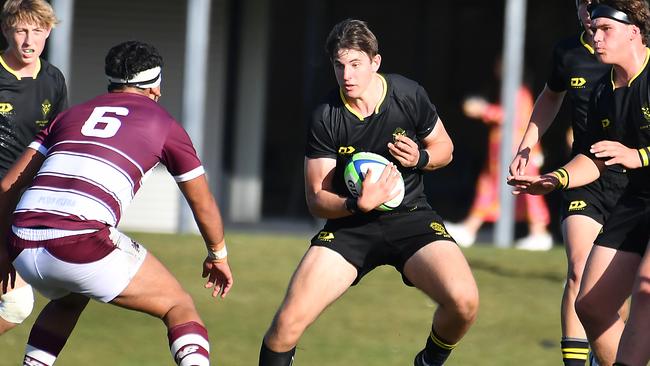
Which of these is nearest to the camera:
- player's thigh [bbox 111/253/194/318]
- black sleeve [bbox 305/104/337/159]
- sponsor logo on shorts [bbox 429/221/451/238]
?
player's thigh [bbox 111/253/194/318]

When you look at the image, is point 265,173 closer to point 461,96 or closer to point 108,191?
point 461,96

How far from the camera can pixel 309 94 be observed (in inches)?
677

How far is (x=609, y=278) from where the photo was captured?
5992mm

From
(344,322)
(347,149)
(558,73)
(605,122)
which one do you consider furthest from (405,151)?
(344,322)

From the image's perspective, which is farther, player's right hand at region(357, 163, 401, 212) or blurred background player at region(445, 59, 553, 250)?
blurred background player at region(445, 59, 553, 250)

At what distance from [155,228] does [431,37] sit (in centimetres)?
506

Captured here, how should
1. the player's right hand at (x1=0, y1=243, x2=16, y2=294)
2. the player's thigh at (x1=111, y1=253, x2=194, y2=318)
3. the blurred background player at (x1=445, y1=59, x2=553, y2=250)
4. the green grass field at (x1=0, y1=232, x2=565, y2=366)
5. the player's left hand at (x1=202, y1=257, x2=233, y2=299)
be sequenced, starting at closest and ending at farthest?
the player's thigh at (x1=111, y1=253, x2=194, y2=318), the player's left hand at (x1=202, y1=257, x2=233, y2=299), the player's right hand at (x1=0, y1=243, x2=16, y2=294), the green grass field at (x1=0, y1=232, x2=565, y2=366), the blurred background player at (x1=445, y1=59, x2=553, y2=250)

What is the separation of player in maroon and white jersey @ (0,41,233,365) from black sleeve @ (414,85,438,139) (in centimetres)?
140

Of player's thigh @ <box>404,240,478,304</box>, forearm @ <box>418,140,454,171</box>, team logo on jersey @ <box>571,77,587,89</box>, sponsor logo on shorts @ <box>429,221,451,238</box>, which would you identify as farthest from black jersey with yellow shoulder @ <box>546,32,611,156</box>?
player's thigh @ <box>404,240,478,304</box>

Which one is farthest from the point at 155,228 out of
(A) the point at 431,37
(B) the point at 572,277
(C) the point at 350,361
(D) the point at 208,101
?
(B) the point at 572,277

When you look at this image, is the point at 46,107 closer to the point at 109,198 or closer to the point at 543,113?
the point at 109,198

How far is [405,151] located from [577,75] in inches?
57.1

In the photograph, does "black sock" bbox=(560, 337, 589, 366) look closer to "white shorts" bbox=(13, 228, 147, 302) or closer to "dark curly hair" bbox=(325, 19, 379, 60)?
"dark curly hair" bbox=(325, 19, 379, 60)

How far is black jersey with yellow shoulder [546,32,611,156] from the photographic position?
733 cm
